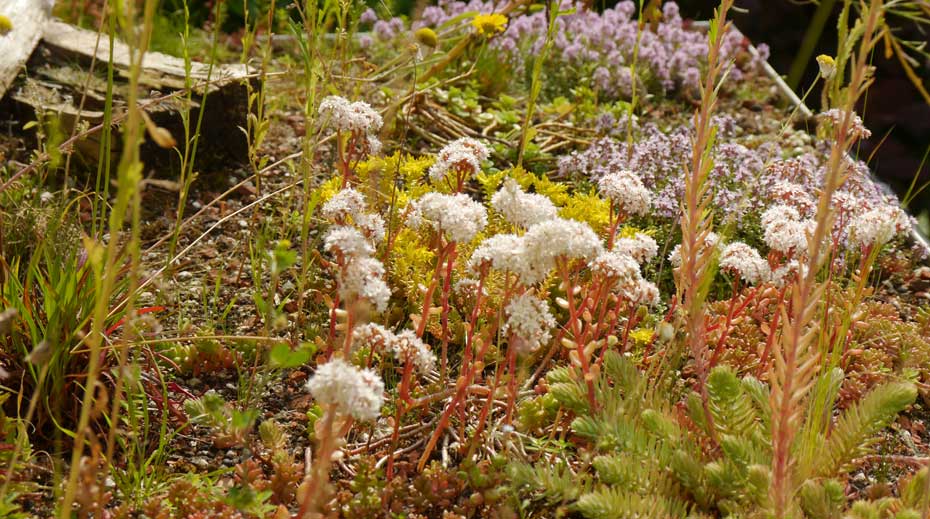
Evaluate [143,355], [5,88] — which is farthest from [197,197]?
[143,355]

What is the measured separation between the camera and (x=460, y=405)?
219cm

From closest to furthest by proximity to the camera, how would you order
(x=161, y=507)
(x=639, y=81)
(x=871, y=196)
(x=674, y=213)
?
(x=161, y=507) → (x=674, y=213) → (x=871, y=196) → (x=639, y=81)

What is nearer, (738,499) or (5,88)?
(738,499)

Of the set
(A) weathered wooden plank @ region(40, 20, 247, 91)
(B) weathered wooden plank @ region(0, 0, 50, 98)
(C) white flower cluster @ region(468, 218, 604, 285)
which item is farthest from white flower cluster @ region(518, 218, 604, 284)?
(B) weathered wooden plank @ region(0, 0, 50, 98)

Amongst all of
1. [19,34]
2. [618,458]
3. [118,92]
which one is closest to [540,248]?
[618,458]

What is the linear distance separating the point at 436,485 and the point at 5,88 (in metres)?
2.72

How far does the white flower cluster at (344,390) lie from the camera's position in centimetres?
154

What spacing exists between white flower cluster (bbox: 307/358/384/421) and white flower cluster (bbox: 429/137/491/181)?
81cm

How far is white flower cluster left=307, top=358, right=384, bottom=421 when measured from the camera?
5.06 feet

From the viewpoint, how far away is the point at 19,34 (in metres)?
3.76

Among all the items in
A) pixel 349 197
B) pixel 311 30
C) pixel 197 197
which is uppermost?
pixel 311 30

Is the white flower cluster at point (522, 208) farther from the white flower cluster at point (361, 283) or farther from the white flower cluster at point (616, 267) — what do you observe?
the white flower cluster at point (361, 283)

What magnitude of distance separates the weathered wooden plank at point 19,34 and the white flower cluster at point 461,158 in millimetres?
2225

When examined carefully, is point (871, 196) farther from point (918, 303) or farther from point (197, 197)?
point (197, 197)
